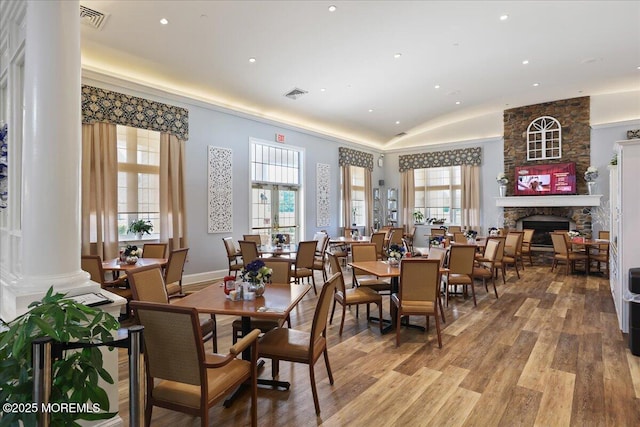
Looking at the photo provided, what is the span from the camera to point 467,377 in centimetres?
299

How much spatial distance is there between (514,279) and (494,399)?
16.9 ft

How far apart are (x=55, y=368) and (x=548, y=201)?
34.9 ft

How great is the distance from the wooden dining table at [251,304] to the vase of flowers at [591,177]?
350 inches

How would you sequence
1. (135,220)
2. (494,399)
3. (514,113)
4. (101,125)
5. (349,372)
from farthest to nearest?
(514,113) → (135,220) → (101,125) → (349,372) → (494,399)

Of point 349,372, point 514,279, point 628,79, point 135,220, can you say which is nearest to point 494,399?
point 349,372

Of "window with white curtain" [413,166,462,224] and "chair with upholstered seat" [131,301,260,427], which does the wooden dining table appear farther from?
"window with white curtain" [413,166,462,224]

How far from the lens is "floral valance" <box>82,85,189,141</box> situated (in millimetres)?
5293

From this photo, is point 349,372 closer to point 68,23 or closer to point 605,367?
point 605,367

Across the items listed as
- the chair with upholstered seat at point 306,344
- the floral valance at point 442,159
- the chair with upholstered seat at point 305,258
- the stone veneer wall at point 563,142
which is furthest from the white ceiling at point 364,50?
the chair with upholstered seat at point 306,344

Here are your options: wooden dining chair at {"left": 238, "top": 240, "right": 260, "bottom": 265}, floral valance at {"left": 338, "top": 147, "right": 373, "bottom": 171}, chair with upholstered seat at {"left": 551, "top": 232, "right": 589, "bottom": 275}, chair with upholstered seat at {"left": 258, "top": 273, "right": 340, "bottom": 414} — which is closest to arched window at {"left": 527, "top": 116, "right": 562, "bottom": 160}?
chair with upholstered seat at {"left": 551, "top": 232, "right": 589, "bottom": 275}

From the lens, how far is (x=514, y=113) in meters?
9.91

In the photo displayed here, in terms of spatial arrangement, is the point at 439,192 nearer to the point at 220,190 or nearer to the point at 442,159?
the point at 442,159

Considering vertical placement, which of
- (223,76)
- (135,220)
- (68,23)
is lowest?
(135,220)

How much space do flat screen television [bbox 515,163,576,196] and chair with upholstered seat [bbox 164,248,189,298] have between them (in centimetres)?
914
